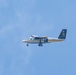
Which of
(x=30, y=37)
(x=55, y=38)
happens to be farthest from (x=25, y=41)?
(x=55, y=38)

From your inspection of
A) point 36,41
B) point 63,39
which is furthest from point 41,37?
point 63,39

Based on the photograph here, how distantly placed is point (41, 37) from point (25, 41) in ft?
23.1

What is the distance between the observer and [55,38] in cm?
15725

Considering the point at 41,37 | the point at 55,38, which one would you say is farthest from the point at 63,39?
the point at 41,37

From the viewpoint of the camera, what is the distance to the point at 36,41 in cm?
14912

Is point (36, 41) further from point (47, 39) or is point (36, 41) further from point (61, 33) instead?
point (61, 33)

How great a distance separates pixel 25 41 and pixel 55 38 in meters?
16.2

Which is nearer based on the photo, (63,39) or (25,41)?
(25,41)

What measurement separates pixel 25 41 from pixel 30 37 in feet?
15.7

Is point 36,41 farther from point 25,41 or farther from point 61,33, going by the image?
point 61,33

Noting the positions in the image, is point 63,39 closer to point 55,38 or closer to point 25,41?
point 55,38

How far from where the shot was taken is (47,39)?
15088 cm

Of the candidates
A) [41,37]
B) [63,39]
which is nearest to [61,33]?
[63,39]

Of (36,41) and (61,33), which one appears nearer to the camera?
(36,41)
